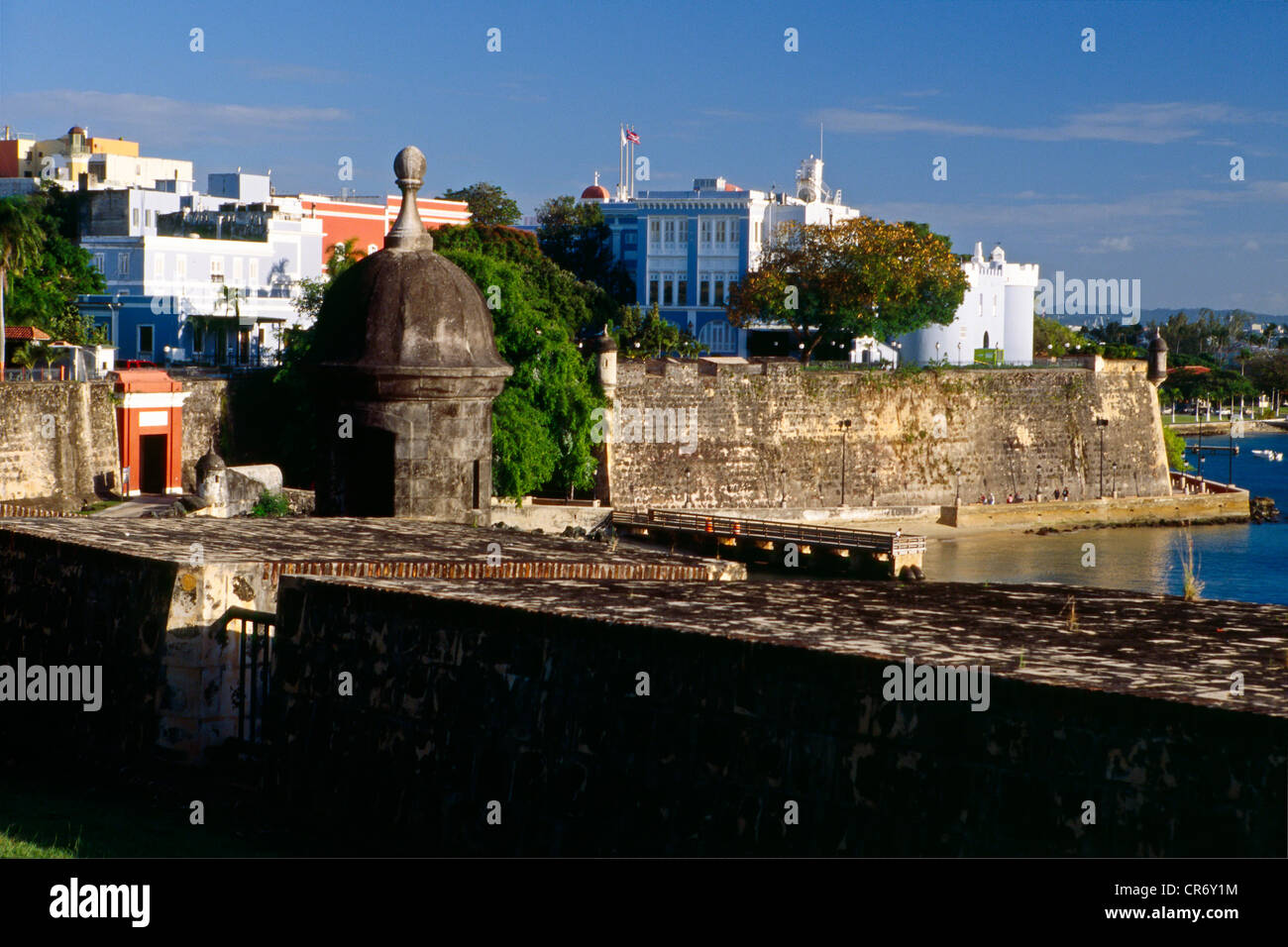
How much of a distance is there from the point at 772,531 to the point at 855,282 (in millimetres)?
16454

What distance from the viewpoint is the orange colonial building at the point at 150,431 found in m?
38.1

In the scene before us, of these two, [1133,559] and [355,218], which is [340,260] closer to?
[355,218]

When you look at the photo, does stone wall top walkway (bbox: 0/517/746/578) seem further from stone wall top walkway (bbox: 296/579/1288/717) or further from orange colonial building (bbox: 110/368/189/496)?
orange colonial building (bbox: 110/368/189/496)

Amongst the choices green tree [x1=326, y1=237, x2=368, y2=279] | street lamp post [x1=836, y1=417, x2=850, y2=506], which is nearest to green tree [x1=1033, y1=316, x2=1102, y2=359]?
street lamp post [x1=836, y1=417, x2=850, y2=506]

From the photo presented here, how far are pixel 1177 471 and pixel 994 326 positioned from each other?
426 inches

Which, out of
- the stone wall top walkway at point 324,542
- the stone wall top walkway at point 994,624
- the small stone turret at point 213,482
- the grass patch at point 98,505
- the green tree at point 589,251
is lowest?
the grass patch at point 98,505

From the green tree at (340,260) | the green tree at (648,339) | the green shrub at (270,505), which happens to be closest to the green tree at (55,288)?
the green tree at (340,260)

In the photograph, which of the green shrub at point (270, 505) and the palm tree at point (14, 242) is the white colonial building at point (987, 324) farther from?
the green shrub at point (270, 505)

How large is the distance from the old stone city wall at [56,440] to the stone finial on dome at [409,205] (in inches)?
994

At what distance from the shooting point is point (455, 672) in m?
6.69

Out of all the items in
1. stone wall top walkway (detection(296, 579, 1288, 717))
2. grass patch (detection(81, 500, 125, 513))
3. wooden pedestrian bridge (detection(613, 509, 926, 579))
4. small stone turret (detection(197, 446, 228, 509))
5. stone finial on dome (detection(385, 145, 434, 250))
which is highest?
stone finial on dome (detection(385, 145, 434, 250))

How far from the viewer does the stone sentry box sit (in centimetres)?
1125

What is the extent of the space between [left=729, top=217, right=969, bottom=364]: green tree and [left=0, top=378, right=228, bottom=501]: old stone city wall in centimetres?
2714
